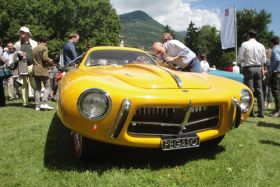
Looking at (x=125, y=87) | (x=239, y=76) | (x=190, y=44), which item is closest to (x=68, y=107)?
(x=125, y=87)

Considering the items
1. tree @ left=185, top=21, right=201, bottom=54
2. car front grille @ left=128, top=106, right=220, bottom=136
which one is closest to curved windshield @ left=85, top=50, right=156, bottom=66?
car front grille @ left=128, top=106, right=220, bottom=136

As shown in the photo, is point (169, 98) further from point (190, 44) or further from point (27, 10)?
point (190, 44)

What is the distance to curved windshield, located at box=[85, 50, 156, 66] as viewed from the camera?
528 cm

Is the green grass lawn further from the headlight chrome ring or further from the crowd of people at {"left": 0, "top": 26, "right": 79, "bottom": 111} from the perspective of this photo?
the crowd of people at {"left": 0, "top": 26, "right": 79, "bottom": 111}

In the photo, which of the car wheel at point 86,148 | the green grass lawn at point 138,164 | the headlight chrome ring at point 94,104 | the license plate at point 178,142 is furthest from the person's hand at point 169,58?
the headlight chrome ring at point 94,104

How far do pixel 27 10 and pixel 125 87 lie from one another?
4718cm

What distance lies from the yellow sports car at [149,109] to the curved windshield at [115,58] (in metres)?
1.27

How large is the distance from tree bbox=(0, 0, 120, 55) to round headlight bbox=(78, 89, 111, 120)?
4480 centimetres

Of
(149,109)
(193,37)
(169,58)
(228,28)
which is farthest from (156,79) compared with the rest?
(193,37)

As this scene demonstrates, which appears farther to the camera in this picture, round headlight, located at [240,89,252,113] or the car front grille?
round headlight, located at [240,89,252,113]

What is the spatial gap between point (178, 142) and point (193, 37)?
2610 inches

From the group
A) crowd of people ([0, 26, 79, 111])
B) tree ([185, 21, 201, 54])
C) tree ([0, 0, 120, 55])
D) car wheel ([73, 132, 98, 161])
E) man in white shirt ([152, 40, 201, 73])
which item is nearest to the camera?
car wheel ([73, 132, 98, 161])

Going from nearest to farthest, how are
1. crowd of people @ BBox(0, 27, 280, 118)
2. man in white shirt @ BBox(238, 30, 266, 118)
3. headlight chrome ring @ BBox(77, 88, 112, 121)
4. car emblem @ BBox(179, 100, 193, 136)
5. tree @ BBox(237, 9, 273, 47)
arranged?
headlight chrome ring @ BBox(77, 88, 112, 121), car emblem @ BBox(179, 100, 193, 136), crowd of people @ BBox(0, 27, 280, 118), man in white shirt @ BBox(238, 30, 266, 118), tree @ BBox(237, 9, 273, 47)

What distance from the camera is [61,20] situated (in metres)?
51.8
